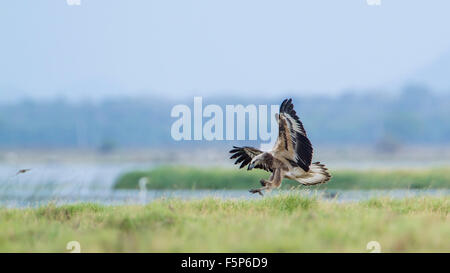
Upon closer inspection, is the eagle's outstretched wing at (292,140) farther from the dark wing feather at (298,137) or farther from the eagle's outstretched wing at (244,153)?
the eagle's outstretched wing at (244,153)

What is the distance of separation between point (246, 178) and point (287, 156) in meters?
19.1

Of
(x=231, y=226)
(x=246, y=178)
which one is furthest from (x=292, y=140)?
(x=246, y=178)

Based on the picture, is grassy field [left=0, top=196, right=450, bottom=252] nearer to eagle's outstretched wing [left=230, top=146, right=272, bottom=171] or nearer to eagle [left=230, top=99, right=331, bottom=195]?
eagle [left=230, top=99, right=331, bottom=195]

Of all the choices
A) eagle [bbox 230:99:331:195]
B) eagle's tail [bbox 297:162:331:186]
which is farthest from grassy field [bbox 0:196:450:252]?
eagle [bbox 230:99:331:195]

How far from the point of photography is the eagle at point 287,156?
8562 millimetres

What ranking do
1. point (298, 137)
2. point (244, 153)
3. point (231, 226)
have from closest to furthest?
point (231, 226), point (298, 137), point (244, 153)

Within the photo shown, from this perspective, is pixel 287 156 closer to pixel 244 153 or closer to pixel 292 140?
pixel 292 140

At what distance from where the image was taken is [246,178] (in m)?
28.0

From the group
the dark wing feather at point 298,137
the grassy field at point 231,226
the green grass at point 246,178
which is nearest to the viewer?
the grassy field at point 231,226

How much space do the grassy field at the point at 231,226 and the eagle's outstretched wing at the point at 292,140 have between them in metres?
0.65

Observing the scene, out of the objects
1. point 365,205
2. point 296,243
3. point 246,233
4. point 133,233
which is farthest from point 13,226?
point 365,205

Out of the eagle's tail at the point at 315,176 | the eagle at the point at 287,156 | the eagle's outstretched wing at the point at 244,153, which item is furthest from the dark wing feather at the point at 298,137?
the eagle's outstretched wing at the point at 244,153
